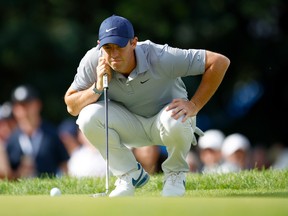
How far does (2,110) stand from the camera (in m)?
17.3

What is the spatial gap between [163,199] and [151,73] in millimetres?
1588

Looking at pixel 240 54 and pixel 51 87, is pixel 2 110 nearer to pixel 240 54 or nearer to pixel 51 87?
pixel 51 87

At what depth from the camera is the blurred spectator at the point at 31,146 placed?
14828 millimetres

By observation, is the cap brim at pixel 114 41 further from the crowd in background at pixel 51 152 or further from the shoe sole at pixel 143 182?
the crowd in background at pixel 51 152

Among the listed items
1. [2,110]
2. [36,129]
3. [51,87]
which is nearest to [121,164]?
[36,129]

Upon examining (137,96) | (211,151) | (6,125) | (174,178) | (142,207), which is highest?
(137,96)

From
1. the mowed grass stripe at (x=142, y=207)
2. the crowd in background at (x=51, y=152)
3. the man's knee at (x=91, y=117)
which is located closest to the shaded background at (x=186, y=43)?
the crowd in background at (x=51, y=152)

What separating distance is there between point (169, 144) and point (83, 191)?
1.22m

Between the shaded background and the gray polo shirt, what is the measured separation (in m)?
11.4

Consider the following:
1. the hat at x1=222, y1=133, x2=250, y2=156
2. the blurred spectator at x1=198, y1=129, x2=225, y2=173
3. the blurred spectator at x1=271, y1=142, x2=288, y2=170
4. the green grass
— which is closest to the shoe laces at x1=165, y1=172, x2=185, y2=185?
the green grass

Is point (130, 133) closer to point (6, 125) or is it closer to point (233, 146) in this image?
point (233, 146)

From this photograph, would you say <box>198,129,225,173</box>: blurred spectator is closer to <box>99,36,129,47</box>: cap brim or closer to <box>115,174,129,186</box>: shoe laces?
<box>115,174,129,186</box>: shoe laces

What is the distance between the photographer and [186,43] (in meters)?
22.2

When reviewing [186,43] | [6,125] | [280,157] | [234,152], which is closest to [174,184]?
[234,152]
